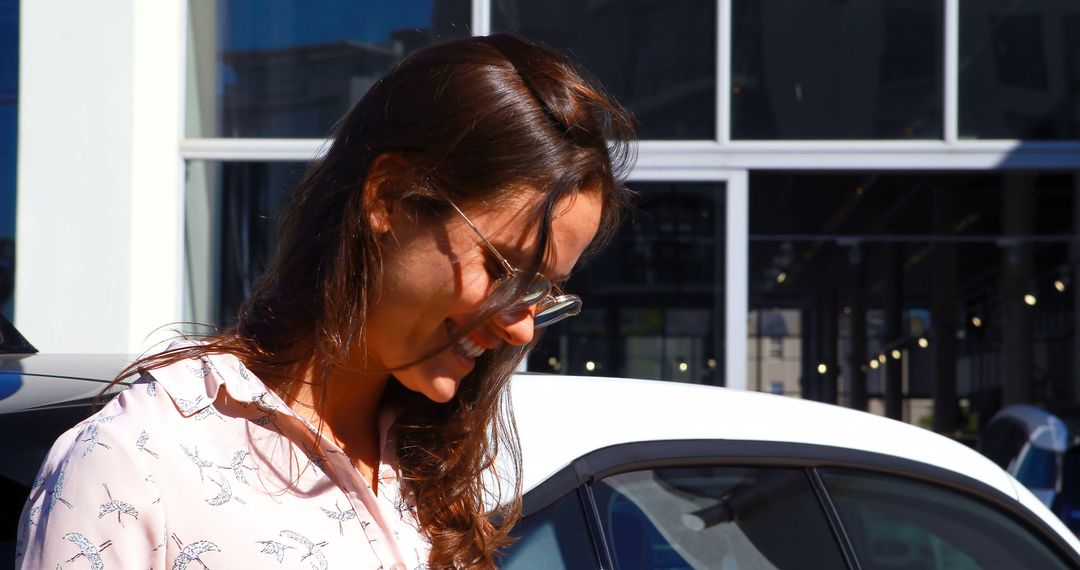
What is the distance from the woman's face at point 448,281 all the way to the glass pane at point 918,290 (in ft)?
17.1

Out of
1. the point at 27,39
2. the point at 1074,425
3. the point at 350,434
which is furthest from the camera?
the point at 1074,425

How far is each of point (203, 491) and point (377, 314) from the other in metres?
0.26

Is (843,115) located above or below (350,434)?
above

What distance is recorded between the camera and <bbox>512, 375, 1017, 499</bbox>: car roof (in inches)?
62.2

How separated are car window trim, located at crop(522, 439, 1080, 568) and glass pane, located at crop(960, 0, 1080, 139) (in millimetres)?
4300

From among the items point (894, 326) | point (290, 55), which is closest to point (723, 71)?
point (290, 55)

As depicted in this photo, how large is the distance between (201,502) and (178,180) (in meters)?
5.33

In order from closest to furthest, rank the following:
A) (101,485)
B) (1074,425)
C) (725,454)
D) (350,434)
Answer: (101,485)
(350,434)
(725,454)
(1074,425)

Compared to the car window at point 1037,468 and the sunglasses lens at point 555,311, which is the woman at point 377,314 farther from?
the car window at point 1037,468

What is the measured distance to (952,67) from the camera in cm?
570

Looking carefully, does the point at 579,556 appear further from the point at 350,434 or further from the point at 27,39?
the point at 27,39

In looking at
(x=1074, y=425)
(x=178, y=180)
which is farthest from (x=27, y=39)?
(x=1074, y=425)

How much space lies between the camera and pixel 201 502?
967 mm

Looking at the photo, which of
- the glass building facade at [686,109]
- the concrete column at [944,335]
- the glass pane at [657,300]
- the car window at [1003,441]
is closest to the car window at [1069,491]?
the car window at [1003,441]
